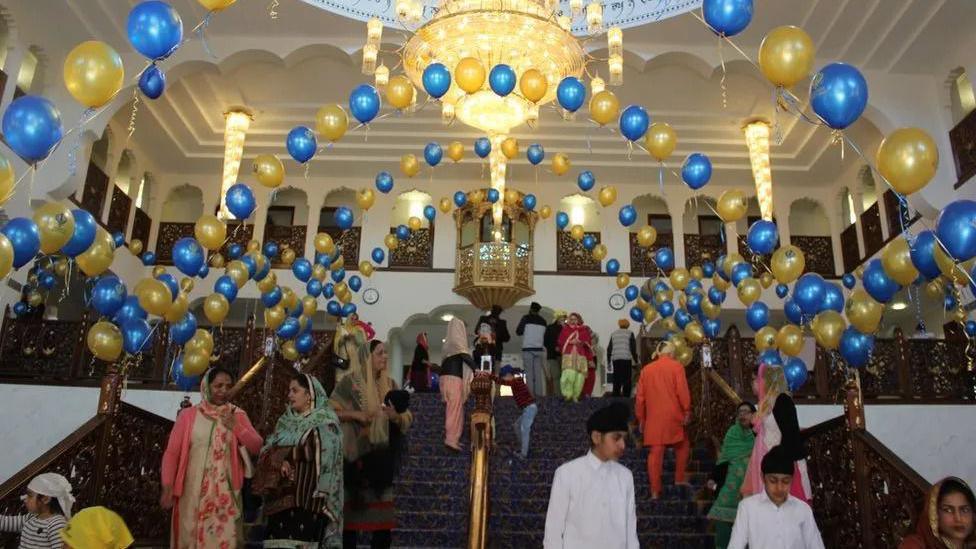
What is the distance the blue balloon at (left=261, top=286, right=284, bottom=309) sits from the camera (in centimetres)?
942

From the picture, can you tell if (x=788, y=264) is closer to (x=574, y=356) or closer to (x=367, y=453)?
(x=574, y=356)

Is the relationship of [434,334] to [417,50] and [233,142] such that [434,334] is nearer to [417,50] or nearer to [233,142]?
[233,142]

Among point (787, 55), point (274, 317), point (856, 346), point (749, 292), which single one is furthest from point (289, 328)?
point (787, 55)

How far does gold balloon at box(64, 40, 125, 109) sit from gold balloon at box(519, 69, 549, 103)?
385 centimetres

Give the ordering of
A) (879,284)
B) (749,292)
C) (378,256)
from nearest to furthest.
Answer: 1. (879,284)
2. (749,292)
3. (378,256)

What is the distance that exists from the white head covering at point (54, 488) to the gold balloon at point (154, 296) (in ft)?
10.2

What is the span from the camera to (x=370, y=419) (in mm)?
4230

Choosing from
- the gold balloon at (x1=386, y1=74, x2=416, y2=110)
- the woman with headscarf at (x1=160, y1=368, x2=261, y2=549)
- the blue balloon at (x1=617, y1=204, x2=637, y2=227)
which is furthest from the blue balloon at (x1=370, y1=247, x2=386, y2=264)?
the woman with headscarf at (x1=160, y1=368, x2=261, y2=549)

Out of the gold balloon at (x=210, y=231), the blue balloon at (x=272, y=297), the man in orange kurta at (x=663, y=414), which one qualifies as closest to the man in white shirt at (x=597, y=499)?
the man in orange kurta at (x=663, y=414)

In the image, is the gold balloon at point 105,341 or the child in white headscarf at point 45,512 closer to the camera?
the child in white headscarf at point 45,512

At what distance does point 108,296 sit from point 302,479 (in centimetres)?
413

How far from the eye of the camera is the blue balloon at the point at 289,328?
32.2 ft

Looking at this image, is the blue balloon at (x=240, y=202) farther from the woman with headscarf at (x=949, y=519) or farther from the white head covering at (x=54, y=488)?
the woman with headscarf at (x=949, y=519)

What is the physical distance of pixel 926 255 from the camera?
5156mm
